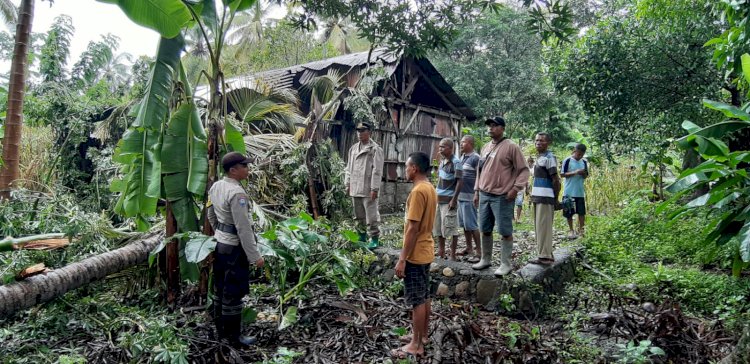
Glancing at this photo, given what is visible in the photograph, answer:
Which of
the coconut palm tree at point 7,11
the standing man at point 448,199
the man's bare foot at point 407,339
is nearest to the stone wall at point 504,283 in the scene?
the standing man at point 448,199

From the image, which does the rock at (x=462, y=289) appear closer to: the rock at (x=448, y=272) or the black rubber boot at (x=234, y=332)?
the rock at (x=448, y=272)

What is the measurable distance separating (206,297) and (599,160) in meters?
10.7

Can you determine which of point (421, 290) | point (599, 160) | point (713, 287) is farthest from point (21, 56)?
point (599, 160)

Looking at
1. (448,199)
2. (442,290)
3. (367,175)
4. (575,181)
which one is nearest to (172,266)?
(367,175)

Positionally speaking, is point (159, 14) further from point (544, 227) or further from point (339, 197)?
point (339, 197)

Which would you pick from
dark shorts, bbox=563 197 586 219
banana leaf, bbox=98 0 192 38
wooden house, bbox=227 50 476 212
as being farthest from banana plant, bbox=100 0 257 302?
dark shorts, bbox=563 197 586 219

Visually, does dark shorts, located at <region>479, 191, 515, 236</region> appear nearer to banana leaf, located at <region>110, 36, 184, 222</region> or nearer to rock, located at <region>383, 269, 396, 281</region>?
rock, located at <region>383, 269, 396, 281</region>

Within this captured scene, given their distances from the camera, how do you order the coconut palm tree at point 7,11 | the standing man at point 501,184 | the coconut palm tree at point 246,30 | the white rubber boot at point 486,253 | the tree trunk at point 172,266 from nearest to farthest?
the tree trunk at point 172,266
the standing man at point 501,184
the white rubber boot at point 486,253
the coconut palm tree at point 7,11
the coconut palm tree at point 246,30

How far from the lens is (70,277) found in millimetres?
4371

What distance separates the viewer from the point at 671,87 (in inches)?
294

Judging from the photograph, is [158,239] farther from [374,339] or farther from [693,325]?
[693,325]

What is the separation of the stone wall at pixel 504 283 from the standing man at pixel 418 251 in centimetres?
144

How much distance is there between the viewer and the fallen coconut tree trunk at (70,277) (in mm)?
3811

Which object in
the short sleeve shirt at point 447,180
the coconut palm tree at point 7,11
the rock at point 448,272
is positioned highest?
the coconut palm tree at point 7,11
